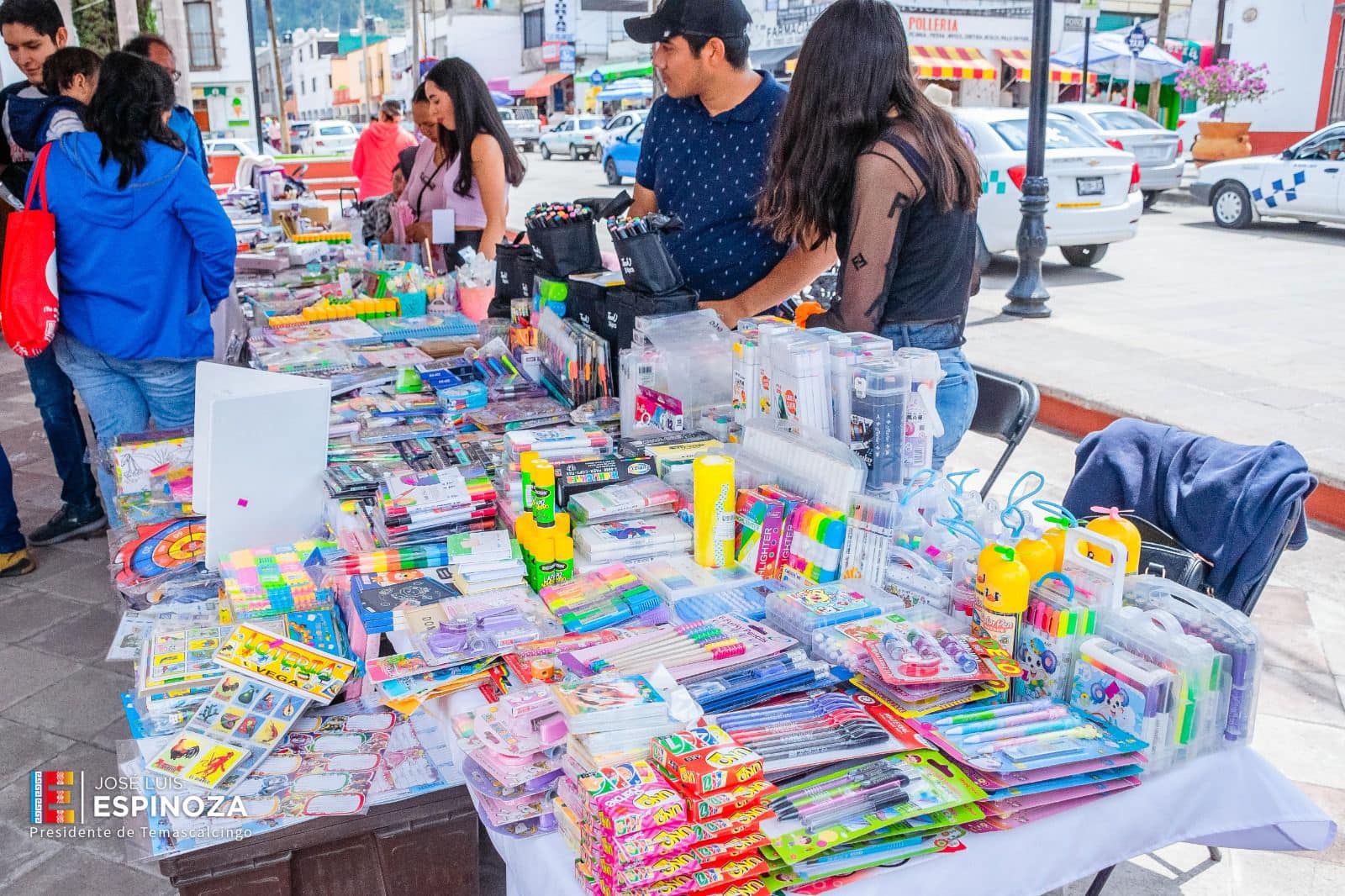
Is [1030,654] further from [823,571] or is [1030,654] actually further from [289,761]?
[289,761]

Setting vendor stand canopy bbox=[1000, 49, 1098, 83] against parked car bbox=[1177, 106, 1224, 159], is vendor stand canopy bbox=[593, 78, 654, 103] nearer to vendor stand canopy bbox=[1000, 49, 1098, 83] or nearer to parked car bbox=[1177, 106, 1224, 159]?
vendor stand canopy bbox=[1000, 49, 1098, 83]

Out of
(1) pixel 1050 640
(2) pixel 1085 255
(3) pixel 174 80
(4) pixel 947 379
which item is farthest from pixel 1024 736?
(2) pixel 1085 255

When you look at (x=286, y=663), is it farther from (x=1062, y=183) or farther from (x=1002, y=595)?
(x=1062, y=183)

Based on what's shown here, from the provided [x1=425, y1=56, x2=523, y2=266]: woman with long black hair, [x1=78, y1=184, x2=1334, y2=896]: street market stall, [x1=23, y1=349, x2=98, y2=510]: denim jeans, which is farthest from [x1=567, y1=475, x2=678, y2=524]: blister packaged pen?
[x1=23, y1=349, x2=98, y2=510]: denim jeans

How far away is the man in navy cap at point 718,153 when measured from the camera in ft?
10.6

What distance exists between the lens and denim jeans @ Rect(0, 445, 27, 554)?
14.1 feet

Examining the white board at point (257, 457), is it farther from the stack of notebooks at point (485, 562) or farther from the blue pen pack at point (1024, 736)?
the blue pen pack at point (1024, 736)

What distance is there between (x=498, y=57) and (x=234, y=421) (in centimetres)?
5646

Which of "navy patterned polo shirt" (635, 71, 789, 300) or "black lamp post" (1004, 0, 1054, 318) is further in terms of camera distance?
"black lamp post" (1004, 0, 1054, 318)

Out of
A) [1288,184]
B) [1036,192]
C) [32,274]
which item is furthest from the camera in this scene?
[1288,184]

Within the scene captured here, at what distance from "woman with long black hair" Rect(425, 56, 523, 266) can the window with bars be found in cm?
3119

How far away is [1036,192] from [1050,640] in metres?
7.26

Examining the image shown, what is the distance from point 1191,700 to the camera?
1.65 meters

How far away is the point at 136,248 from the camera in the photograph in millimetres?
3729
